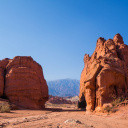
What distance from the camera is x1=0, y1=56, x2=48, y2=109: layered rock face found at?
74.1 feet

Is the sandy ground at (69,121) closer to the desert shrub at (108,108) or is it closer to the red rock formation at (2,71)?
the desert shrub at (108,108)

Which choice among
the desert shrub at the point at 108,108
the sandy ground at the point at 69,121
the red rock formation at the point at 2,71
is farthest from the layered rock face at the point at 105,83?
the red rock formation at the point at 2,71

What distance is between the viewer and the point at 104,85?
13.7m

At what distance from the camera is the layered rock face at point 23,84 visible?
74.1ft

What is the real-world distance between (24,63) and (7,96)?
648 cm

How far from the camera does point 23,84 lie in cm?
2336

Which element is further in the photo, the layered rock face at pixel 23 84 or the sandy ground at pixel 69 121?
the layered rock face at pixel 23 84

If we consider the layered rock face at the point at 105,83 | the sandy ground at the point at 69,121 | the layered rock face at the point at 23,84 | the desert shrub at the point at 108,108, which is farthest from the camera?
the layered rock face at the point at 23,84

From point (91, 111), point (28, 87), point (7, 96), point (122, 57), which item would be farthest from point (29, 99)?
point (122, 57)

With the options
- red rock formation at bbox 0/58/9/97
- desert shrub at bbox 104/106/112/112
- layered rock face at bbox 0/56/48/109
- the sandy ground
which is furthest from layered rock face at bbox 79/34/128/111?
red rock formation at bbox 0/58/9/97

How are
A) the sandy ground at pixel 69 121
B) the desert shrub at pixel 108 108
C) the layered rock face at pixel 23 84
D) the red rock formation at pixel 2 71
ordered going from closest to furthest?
the sandy ground at pixel 69 121, the desert shrub at pixel 108 108, the layered rock face at pixel 23 84, the red rock formation at pixel 2 71

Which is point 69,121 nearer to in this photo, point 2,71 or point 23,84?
point 23,84

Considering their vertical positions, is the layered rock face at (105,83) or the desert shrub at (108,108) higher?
the layered rock face at (105,83)

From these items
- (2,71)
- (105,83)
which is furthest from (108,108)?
(2,71)
